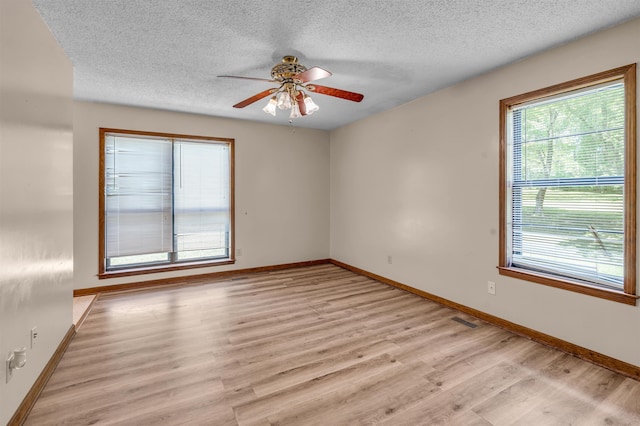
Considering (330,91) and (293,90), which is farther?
(293,90)

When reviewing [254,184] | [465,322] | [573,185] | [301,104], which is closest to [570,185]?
[573,185]

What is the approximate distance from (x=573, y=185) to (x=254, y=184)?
162 inches

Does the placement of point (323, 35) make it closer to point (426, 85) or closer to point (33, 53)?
point (426, 85)

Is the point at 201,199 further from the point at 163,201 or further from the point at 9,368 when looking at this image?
the point at 9,368

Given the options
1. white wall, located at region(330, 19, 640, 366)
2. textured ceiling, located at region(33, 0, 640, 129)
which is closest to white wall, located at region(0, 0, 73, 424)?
textured ceiling, located at region(33, 0, 640, 129)

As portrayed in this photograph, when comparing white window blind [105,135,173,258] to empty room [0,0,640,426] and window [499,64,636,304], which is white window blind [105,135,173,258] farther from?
window [499,64,636,304]

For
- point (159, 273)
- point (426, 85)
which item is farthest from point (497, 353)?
point (159, 273)

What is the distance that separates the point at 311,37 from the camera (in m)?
2.31

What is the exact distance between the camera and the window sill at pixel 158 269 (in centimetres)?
406

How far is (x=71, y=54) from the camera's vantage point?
2.61 m

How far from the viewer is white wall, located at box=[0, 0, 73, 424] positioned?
61.4 inches

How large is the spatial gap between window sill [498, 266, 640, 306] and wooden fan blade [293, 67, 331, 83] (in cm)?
246

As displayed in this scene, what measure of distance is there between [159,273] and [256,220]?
5.38 feet

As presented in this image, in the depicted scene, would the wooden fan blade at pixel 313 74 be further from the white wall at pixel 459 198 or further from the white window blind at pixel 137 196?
the white window blind at pixel 137 196
